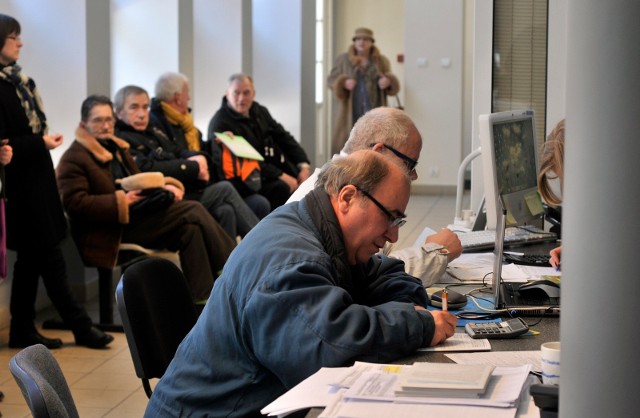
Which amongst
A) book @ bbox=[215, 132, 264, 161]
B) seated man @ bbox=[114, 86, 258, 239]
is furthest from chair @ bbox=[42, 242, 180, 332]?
book @ bbox=[215, 132, 264, 161]

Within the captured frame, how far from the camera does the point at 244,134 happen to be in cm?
755

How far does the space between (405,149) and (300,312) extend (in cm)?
133

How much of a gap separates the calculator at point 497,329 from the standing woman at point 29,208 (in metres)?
3.10

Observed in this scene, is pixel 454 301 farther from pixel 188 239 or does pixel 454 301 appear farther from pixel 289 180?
pixel 289 180

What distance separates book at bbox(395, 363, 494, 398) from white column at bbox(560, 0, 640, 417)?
2.52 ft

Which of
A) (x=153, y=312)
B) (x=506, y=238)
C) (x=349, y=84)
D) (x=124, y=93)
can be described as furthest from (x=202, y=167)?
(x=349, y=84)

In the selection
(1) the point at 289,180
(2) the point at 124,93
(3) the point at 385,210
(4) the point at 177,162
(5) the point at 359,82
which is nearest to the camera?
(3) the point at 385,210

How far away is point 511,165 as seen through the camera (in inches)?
140

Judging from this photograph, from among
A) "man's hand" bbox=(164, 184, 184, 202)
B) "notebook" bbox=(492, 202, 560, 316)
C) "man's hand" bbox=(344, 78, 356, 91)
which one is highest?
"man's hand" bbox=(344, 78, 356, 91)

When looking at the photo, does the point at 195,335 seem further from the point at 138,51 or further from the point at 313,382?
the point at 138,51

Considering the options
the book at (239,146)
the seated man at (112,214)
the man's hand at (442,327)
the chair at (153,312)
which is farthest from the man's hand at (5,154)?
the man's hand at (442,327)

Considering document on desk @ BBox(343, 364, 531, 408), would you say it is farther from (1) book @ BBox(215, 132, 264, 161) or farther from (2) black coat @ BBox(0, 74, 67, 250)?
(1) book @ BBox(215, 132, 264, 161)

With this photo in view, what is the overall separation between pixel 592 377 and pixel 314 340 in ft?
3.60

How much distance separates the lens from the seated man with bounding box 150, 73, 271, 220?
6570 millimetres
